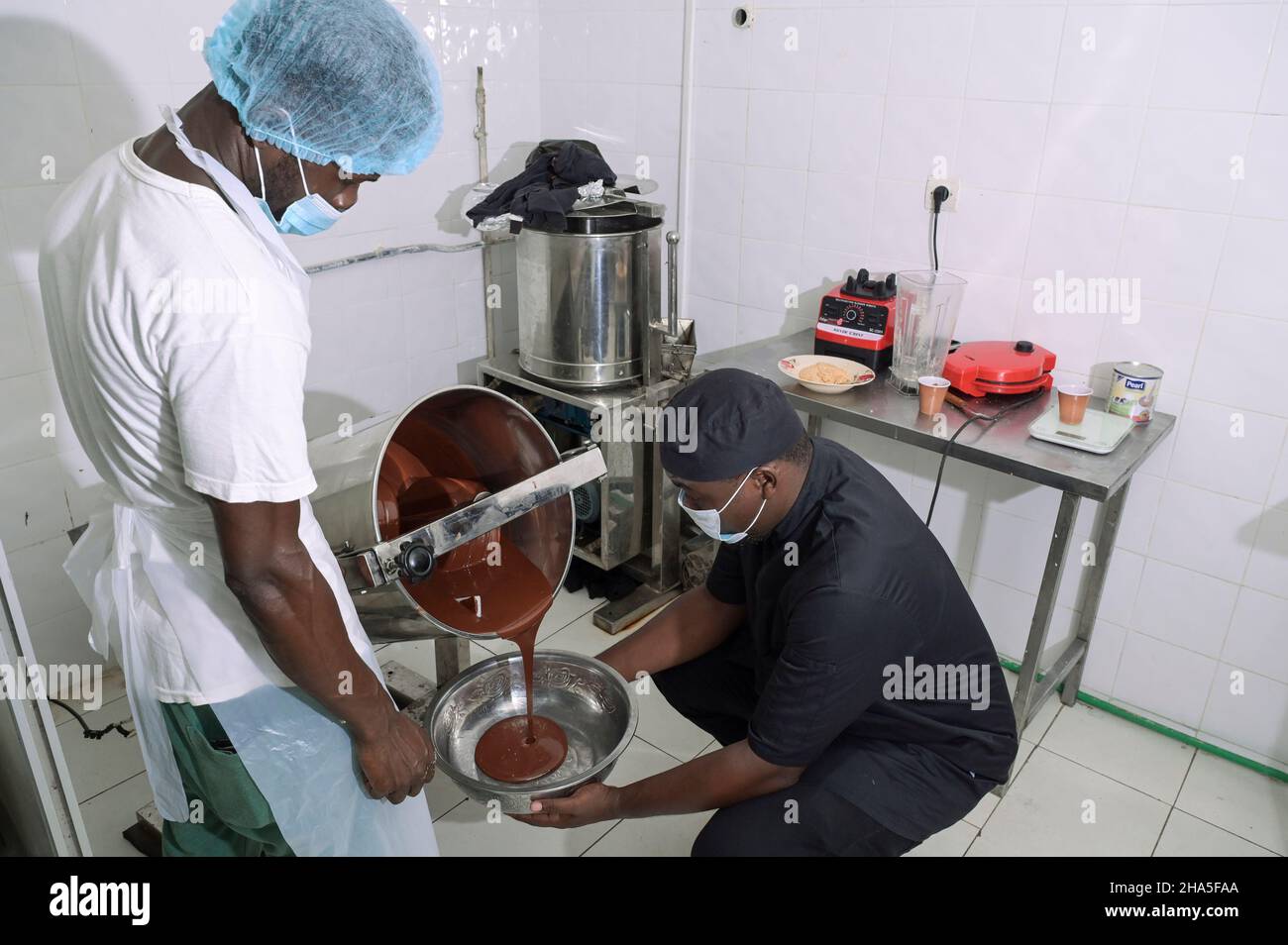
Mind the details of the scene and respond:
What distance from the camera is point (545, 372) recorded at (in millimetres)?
2639

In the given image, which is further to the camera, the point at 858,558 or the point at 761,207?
the point at 761,207

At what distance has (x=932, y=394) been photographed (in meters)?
2.12

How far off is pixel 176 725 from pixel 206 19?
172 cm

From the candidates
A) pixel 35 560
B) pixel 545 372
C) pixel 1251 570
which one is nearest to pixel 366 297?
pixel 545 372

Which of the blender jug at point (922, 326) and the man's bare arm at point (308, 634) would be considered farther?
the blender jug at point (922, 326)

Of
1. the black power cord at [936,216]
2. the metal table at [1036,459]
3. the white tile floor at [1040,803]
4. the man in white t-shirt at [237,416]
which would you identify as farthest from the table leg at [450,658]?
the black power cord at [936,216]

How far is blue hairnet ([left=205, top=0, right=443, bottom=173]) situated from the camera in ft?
3.67

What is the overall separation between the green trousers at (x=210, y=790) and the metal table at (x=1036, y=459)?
4.67 feet

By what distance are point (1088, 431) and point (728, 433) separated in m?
1.03

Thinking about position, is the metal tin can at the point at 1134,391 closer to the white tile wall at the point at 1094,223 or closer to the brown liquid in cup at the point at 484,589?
the white tile wall at the point at 1094,223

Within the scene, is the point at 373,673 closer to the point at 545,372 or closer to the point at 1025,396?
the point at 545,372

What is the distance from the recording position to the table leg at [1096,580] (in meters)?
2.24

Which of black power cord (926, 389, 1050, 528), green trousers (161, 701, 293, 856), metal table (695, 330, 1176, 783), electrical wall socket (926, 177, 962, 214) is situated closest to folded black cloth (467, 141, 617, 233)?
metal table (695, 330, 1176, 783)

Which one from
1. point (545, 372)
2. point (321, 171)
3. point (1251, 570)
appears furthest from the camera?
point (545, 372)
